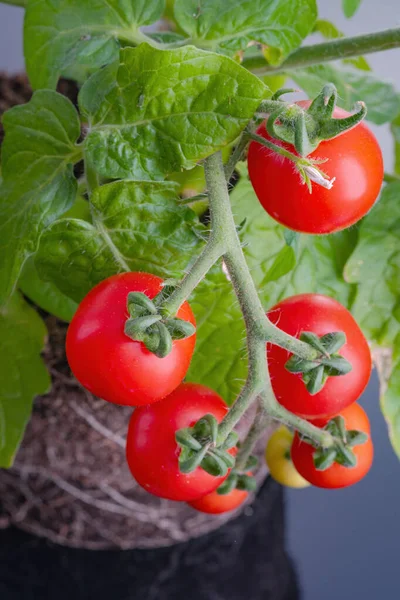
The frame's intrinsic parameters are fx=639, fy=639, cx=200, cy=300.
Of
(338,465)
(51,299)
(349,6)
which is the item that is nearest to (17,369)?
(51,299)

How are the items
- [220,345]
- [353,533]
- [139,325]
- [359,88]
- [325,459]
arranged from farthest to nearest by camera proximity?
[353,533] < [359,88] < [220,345] < [325,459] < [139,325]

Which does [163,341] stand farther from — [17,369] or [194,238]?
[17,369]

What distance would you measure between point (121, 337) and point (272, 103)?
5.6 inches

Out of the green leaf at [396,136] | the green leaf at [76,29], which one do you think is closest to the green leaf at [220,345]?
the green leaf at [76,29]

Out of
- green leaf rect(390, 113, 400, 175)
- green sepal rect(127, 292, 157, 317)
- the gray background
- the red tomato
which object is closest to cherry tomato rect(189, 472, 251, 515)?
the red tomato

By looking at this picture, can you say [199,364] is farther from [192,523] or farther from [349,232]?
[192,523]

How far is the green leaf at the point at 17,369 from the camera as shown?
565 millimetres

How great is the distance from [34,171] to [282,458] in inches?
12.9

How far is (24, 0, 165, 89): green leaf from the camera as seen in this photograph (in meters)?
0.48

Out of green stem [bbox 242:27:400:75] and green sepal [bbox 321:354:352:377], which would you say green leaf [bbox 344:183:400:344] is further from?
green sepal [bbox 321:354:352:377]

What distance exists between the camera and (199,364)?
1.69ft

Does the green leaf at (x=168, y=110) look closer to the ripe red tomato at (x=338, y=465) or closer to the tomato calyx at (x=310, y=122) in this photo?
the tomato calyx at (x=310, y=122)

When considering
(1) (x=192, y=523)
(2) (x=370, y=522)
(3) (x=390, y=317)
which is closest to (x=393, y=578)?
(2) (x=370, y=522)

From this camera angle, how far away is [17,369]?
572 millimetres
